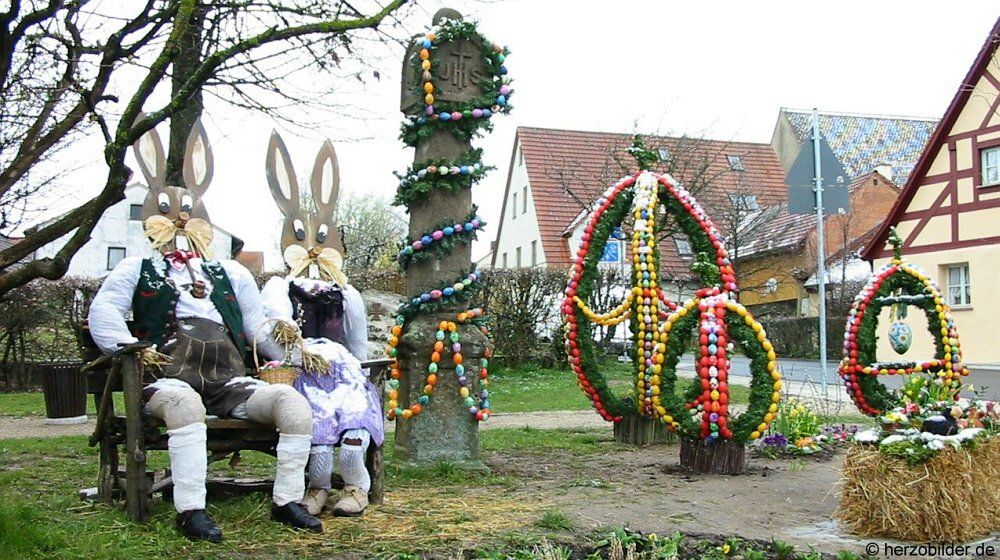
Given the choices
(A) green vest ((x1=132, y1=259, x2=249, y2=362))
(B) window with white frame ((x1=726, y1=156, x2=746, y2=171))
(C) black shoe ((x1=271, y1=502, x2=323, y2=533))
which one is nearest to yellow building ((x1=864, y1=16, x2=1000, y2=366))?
(B) window with white frame ((x1=726, y1=156, x2=746, y2=171))

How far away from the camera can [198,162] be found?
6.05 m

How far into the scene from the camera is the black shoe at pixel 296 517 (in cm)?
503

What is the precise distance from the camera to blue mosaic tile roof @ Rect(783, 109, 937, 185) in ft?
134

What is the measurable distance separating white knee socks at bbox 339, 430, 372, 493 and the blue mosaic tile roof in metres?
37.4

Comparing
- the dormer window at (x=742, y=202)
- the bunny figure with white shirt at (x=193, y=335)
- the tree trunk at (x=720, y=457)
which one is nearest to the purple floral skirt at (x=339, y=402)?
the bunny figure with white shirt at (x=193, y=335)

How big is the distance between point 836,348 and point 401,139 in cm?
2324

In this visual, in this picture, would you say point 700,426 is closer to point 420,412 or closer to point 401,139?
point 420,412

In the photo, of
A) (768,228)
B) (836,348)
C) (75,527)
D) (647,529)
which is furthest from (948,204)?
(75,527)

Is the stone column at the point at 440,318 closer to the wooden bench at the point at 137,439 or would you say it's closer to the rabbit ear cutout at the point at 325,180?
the rabbit ear cutout at the point at 325,180

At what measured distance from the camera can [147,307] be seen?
550 cm

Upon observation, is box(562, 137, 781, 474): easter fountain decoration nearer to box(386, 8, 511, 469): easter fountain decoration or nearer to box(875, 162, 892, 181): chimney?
box(386, 8, 511, 469): easter fountain decoration

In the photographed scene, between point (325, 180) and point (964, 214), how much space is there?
19870mm

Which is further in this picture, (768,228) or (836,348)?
(768,228)

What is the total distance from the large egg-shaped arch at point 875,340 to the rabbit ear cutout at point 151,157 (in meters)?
7.03
